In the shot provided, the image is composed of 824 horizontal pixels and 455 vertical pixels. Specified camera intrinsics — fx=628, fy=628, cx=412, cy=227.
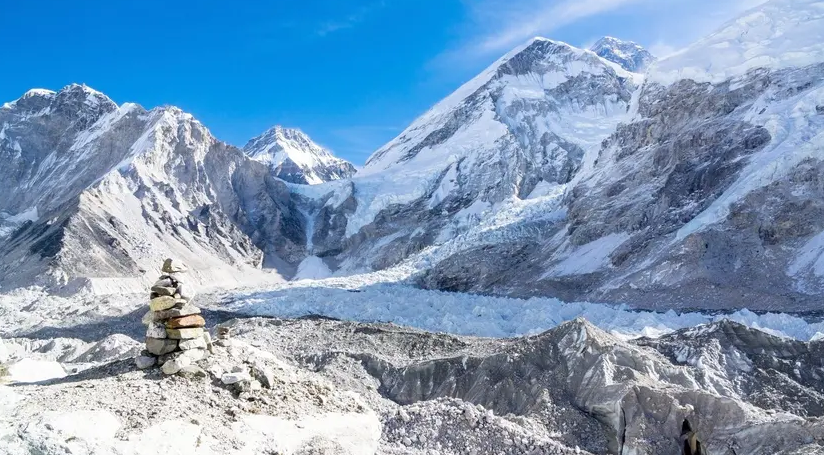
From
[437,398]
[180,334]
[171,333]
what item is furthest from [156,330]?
[437,398]

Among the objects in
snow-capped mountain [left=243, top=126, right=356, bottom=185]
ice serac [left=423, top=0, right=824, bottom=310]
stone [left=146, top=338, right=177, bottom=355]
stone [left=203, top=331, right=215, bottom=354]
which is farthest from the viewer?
snow-capped mountain [left=243, top=126, right=356, bottom=185]

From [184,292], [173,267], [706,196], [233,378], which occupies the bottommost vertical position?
[233,378]

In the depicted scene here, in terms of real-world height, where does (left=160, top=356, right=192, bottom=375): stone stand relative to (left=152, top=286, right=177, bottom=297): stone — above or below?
below

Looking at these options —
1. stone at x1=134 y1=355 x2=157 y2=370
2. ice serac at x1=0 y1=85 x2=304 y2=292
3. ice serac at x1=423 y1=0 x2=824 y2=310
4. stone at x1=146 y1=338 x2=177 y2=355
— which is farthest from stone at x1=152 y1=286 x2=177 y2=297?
ice serac at x1=0 y1=85 x2=304 y2=292

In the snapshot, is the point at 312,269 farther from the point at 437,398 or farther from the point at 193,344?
the point at 193,344

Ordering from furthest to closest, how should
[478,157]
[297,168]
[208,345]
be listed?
[297,168]
[478,157]
[208,345]

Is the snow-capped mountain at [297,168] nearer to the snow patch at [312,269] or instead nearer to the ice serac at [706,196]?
the snow patch at [312,269]

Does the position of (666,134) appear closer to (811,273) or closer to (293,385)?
(811,273)

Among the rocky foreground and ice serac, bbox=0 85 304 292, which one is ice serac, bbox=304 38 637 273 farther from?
the rocky foreground
